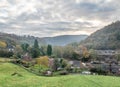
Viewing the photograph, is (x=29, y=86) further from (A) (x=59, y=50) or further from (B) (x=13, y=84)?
(A) (x=59, y=50)

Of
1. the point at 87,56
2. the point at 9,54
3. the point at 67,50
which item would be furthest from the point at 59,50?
the point at 9,54

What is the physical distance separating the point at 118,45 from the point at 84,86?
137491 mm

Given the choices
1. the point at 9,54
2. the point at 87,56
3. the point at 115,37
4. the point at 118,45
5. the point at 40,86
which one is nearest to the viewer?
the point at 40,86

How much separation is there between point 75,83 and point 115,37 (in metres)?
147

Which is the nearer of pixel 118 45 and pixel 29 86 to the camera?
pixel 29 86

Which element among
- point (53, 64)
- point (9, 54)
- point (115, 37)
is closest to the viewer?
point (53, 64)

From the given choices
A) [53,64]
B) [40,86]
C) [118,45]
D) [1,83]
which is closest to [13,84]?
[1,83]

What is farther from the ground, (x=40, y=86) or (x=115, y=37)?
(x=115, y=37)

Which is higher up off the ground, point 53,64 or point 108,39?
point 108,39

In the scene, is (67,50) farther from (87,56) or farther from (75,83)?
(75,83)

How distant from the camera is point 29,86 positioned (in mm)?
16953

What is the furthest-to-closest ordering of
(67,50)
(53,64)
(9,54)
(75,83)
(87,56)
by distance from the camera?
1. (67,50)
2. (87,56)
3. (9,54)
4. (53,64)
5. (75,83)

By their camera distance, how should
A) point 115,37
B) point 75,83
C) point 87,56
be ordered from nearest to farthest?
point 75,83 → point 87,56 → point 115,37

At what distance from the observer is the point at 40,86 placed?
16.9 meters
